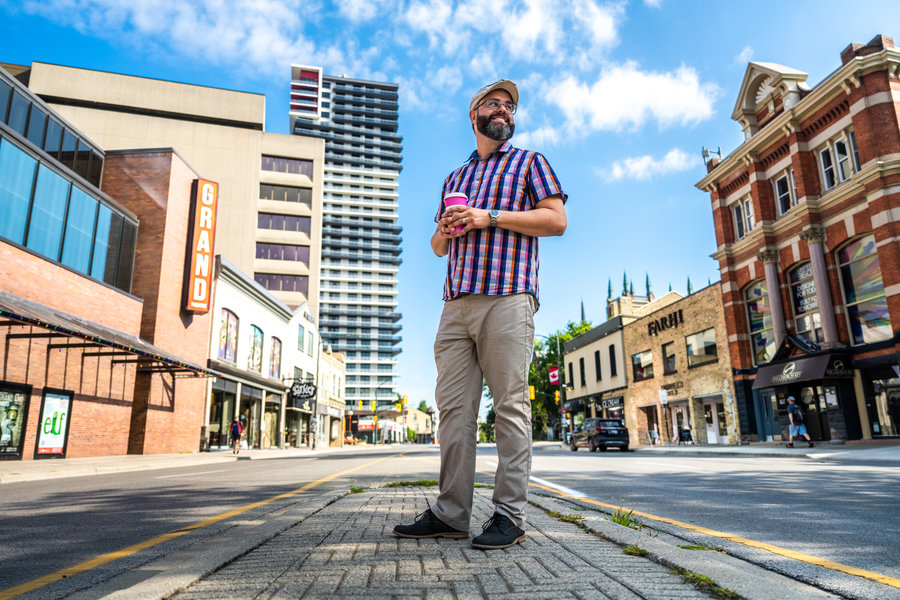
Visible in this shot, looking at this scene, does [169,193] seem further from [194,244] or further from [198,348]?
[198,348]

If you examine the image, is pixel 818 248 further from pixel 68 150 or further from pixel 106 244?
pixel 68 150

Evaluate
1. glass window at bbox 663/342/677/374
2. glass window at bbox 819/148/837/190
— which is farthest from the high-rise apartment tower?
glass window at bbox 819/148/837/190

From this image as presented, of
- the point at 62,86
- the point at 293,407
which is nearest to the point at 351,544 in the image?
the point at 293,407

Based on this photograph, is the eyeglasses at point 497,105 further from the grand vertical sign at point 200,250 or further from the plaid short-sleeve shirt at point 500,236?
the grand vertical sign at point 200,250

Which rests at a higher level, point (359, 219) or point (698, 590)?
point (359, 219)

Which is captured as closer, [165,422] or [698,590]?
[698,590]

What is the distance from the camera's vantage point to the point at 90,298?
18.2 m

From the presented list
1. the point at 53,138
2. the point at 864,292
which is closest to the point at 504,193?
the point at 864,292

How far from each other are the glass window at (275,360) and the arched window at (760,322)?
81.7 feet

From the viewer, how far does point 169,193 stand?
22234mm

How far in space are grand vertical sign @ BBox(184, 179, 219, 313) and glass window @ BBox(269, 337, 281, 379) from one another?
10.5 meters

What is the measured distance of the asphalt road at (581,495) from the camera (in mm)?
3334

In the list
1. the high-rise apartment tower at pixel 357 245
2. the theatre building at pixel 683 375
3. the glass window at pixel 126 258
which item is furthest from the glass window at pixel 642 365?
the high-rise apartment tower at pixel 357 245

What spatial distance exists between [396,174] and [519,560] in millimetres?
132300
